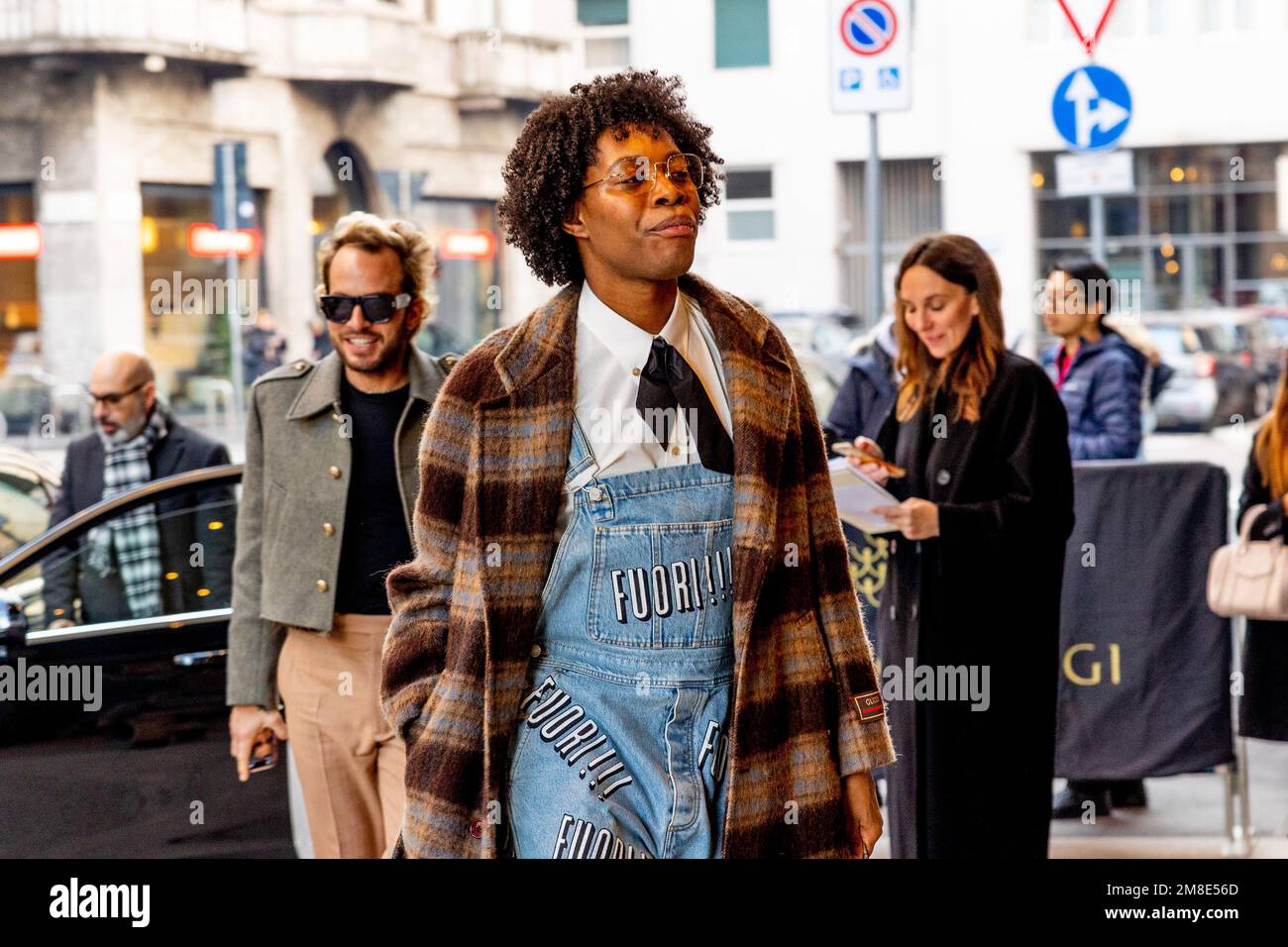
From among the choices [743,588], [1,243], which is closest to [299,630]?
[743,588]

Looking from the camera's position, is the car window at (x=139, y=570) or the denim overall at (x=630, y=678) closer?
the denim overall at (x=630, y=678)

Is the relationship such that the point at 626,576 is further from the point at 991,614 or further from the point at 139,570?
the point at 139,570

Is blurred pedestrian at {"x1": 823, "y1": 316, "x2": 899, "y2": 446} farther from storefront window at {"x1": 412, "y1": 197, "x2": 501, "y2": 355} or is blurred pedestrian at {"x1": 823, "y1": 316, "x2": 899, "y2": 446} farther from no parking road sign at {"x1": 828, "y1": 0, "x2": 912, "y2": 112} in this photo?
storefront window at {"x1": 412, "y1": 197, "x2": 501, "y2": 355}

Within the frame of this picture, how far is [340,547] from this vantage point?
4.24m

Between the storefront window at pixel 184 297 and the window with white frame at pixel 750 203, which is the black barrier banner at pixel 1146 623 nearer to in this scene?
the storefront window at pixel 184 297

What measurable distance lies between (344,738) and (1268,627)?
2.98 meters

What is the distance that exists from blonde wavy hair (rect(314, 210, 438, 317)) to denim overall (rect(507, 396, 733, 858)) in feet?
5.33

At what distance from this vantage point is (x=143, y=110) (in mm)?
20578

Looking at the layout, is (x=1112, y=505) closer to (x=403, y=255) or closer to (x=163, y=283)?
(x=403, y=255)

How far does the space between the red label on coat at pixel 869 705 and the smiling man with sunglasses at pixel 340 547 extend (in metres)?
1.54

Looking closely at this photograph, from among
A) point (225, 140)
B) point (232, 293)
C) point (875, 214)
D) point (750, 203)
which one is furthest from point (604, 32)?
point (875, 214)

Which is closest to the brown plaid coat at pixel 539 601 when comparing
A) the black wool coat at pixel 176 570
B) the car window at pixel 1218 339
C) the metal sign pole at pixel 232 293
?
the black wool coat at pixel 176 570

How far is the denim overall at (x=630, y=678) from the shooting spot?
2824 millimetres
